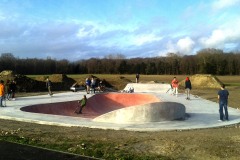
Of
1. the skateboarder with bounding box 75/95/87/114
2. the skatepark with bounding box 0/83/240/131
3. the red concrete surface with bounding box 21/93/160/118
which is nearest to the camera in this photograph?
the skatepark with bounding box 0/83/240/131

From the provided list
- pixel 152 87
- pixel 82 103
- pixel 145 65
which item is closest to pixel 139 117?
pixel 82 103

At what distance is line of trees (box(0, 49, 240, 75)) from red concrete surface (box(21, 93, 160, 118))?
6414cm

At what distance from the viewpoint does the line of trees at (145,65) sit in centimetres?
9444

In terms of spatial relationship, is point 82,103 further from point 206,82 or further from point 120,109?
point 206,82

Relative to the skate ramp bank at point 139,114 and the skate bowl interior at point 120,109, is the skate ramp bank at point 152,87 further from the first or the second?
the skate ramp bank at point 139,114

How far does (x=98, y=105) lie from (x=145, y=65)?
8420 centimetres

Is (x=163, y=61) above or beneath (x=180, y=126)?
above

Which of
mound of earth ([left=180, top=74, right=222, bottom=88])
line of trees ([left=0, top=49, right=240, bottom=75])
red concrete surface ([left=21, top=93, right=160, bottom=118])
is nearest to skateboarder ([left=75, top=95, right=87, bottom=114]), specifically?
red concrete surface ([left=21, top=93, right=160, bottom=118])

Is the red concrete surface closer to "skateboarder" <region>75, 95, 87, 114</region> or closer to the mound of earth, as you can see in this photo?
"skateboarder" <region>75, 95, 87, 114</region>

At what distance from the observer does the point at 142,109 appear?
51.0 feet

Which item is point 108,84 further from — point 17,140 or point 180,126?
point 17,140

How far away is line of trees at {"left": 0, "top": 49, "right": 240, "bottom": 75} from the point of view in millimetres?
94438

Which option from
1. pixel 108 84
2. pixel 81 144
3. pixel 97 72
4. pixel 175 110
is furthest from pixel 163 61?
pixel 81 144

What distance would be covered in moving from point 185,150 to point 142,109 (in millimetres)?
6058
